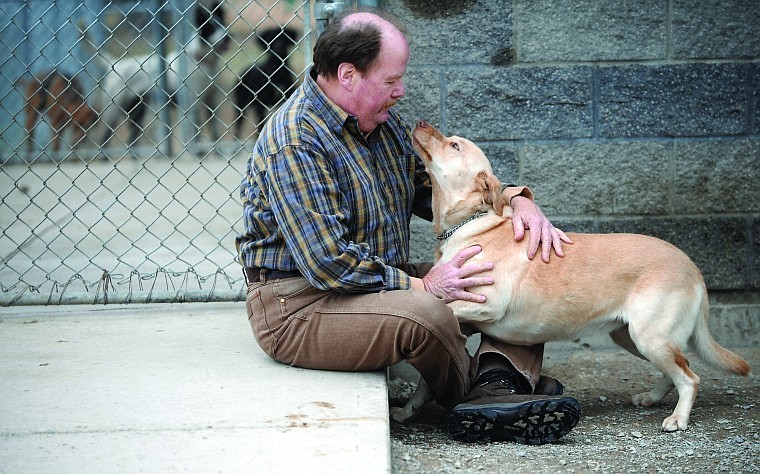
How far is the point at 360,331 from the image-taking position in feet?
11.2

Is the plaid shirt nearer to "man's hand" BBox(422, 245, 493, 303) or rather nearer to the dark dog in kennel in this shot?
"man's hand" BBox(422, 245, 493, 303)

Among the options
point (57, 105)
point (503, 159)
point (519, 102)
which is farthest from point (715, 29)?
point (57, 105)

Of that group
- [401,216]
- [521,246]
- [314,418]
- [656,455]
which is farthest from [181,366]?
[656,455]

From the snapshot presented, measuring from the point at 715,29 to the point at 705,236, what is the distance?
103 cm

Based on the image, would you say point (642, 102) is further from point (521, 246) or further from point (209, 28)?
point (209, 28)

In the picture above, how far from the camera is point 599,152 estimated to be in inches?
181

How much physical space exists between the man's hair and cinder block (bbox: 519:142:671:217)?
1372 mm

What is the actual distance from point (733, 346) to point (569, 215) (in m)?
1.13

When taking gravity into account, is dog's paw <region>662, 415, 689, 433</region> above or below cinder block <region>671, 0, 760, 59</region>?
below

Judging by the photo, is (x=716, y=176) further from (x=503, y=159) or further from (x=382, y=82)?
(x=382, y=82)

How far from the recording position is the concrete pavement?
277 cm

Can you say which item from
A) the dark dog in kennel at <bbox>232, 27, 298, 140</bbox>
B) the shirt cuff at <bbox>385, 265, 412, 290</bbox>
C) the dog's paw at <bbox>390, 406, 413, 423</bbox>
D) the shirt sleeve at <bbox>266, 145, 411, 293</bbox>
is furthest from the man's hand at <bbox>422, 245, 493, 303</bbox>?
the dark dog in kennel at <bbox>232, 27, 298, 140</bbox>

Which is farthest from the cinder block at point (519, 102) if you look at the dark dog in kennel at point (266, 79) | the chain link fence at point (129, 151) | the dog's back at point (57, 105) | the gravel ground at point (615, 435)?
the dog's back at point (57, 105)

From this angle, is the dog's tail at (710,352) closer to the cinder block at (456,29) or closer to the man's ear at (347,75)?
the cinder block at (456,29)
